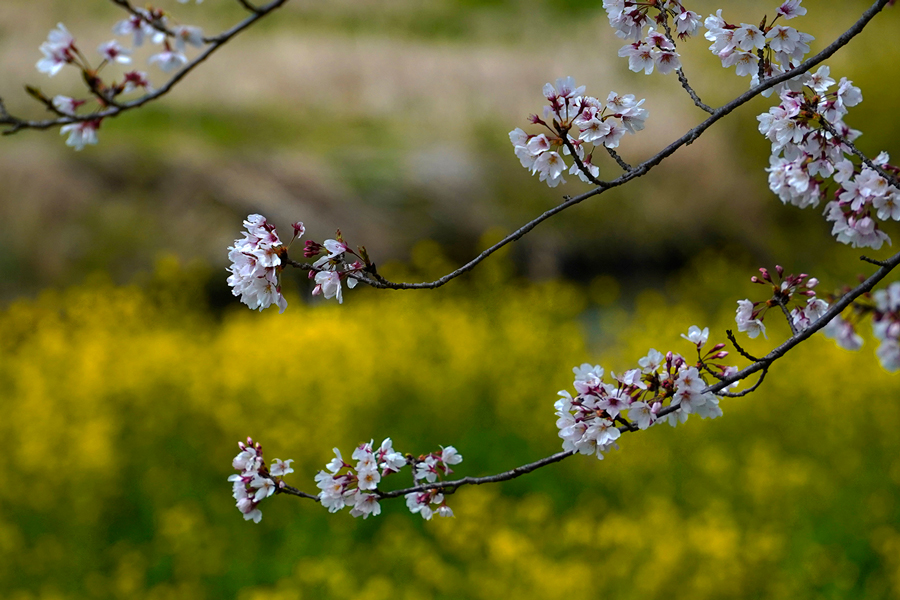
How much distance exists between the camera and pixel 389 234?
6.50 m

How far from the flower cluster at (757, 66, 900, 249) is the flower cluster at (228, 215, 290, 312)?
0.75 m

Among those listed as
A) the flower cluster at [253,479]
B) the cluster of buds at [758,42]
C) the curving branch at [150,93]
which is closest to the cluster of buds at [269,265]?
Answer: the curving branch at [150,93]

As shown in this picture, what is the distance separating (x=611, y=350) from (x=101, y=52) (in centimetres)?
421

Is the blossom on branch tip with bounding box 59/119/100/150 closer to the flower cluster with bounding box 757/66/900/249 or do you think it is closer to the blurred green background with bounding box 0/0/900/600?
the flower cluster with bounding box 757/66/900/249

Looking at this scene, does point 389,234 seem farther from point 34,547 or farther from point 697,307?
point 34,547

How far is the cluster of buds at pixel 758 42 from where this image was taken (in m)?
1.10

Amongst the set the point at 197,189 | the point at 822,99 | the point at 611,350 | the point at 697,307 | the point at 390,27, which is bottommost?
the point at 822,99

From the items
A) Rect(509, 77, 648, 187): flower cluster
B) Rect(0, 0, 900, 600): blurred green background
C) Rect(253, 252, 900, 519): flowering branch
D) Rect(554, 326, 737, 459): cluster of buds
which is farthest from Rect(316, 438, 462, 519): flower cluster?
Rect(0, 0, 900, 600): blurred green background

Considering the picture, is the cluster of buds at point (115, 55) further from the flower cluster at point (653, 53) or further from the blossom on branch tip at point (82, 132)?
the flower cluster at point (653, 53)

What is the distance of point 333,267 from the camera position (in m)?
1.07

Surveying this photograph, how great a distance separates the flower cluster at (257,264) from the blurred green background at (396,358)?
166 cm

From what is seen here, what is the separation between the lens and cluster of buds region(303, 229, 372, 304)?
1032 mm

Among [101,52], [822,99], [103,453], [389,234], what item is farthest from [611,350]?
[101,52]

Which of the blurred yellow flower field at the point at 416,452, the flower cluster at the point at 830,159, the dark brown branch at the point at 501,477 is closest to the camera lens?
the dark brown branch at the point at 501,477
